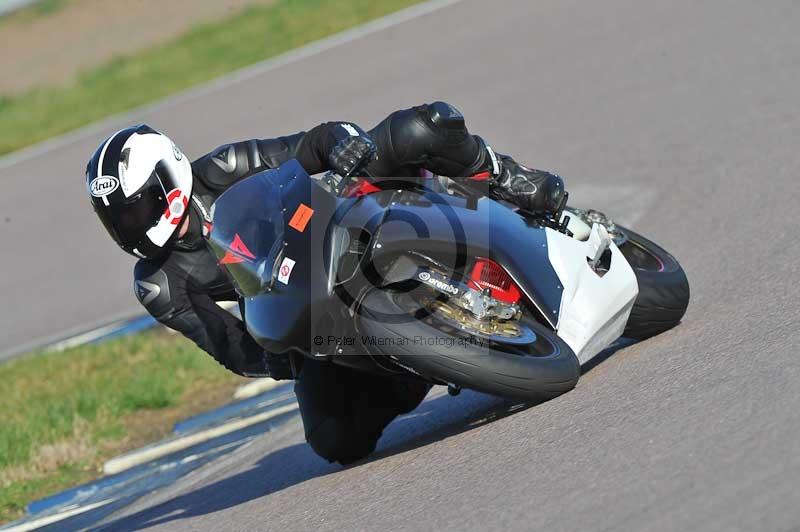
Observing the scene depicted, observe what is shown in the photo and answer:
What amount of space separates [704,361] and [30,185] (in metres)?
9.75

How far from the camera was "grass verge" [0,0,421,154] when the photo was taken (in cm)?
1505

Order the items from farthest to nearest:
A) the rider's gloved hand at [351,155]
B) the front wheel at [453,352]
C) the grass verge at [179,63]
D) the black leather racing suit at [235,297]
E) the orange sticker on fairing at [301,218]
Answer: the grass verge at [179,63] → the black leather racing suit at [235,297] → the rider's gloved hand at [351,155] → the orange sticker on fairing at [301,218] → the front wheel at [453,352]

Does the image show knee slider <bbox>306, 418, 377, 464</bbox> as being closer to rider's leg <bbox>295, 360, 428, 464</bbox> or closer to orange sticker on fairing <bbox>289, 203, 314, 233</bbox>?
rider's leg <bbox>295, 360, 428, 464</bbox>

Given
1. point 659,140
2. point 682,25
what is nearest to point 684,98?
point 659,140

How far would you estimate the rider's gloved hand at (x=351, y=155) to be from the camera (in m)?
4.52

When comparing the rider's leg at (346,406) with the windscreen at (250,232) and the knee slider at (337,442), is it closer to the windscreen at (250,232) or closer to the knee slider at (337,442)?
the knee slider at (337,442)

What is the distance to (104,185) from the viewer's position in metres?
4.95

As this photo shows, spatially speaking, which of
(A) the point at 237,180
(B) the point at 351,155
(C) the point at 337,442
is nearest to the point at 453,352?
(B) the point at 351,155

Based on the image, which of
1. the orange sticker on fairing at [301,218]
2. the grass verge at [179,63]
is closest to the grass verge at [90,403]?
the orange sticker on fairing at [301,218]

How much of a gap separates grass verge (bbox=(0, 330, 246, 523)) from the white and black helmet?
7.68 ft

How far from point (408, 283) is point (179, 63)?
12.2 meters

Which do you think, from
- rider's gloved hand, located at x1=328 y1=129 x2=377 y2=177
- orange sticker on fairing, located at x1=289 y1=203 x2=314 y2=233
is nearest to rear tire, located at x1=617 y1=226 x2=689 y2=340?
rider's gloved hand, located at x1=328 y1=129 x2=377 y2=177

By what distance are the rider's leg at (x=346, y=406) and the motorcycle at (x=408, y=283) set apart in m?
0.51

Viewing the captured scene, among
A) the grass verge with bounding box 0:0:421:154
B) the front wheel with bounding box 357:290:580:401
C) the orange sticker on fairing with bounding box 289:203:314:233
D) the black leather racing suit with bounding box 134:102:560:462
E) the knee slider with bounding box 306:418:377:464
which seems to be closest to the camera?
the front wheel with bounding box 357:290:580:401
